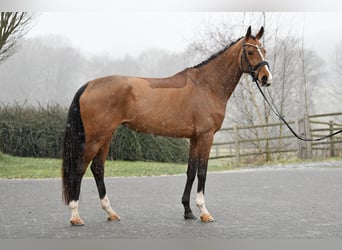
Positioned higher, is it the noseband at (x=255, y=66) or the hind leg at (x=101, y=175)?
the noseband at (x=255, y=66)

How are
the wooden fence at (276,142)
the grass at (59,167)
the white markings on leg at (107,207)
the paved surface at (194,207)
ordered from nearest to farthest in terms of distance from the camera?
the paved surface at (194,207), the white markings on leg at (107,207), the grass at (59,167), the wooden fence at (276,142)

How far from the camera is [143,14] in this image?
177 inches

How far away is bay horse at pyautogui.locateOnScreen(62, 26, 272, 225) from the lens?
396 cm

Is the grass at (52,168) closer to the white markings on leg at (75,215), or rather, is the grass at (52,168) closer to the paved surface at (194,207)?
the paved surface at (194,207)

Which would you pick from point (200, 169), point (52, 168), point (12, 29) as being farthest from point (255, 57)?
point (12, 29)

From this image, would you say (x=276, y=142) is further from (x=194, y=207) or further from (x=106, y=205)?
(x=106, y=205)

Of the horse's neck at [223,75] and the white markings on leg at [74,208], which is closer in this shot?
the white markings on leg at [74,208]

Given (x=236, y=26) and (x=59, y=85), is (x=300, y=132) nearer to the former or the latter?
(x=236, y=26)

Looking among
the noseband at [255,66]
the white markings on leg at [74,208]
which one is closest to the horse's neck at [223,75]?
the noseband at [255,66]

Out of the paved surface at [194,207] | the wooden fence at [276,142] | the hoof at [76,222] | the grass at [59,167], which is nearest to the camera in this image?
the paved surface at [194,207]

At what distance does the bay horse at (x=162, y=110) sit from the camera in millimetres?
3965

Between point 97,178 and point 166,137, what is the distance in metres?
0.74

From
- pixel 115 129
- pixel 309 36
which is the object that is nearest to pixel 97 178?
pixel 115 129

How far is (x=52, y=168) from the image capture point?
440 centimetres
